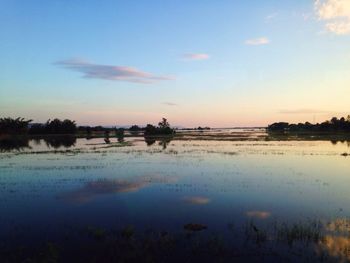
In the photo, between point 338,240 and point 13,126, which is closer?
point 338,240

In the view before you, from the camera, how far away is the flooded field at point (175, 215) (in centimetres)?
970

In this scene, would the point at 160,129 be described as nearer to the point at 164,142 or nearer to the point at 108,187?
the point at 164,142

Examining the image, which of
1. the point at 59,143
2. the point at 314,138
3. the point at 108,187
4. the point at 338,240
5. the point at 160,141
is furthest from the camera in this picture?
the point at 314,138

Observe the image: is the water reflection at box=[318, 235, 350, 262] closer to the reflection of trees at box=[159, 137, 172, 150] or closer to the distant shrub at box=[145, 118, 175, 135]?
the reflection of trees at box=[159, 137, 172, 150]

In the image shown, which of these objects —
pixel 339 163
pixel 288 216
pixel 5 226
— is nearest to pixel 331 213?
pixel 288 216

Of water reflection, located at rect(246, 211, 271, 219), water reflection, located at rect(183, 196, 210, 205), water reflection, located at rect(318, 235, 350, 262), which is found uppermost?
water reflection, located at rect(183, 196, 210, 205)

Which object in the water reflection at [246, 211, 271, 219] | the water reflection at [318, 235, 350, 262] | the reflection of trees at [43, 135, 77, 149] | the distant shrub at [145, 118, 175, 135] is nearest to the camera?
the water reflection at [318, 235, 350, 262]

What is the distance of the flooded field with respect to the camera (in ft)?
31.8

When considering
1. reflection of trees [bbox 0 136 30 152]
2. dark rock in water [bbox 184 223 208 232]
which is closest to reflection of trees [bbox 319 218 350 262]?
dark rock in water [bbox 184 223 208 232]

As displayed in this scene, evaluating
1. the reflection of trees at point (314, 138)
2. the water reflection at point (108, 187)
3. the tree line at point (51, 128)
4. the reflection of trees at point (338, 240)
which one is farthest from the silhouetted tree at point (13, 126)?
the reflection of trees at point (338, 240)

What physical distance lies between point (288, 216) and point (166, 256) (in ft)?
19.5

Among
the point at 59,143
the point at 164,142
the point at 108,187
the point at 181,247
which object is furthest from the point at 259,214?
the point at 59,143

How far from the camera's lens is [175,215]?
13.5 meters

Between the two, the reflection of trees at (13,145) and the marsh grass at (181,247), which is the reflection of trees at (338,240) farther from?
the reflection of trees at (13,145)
